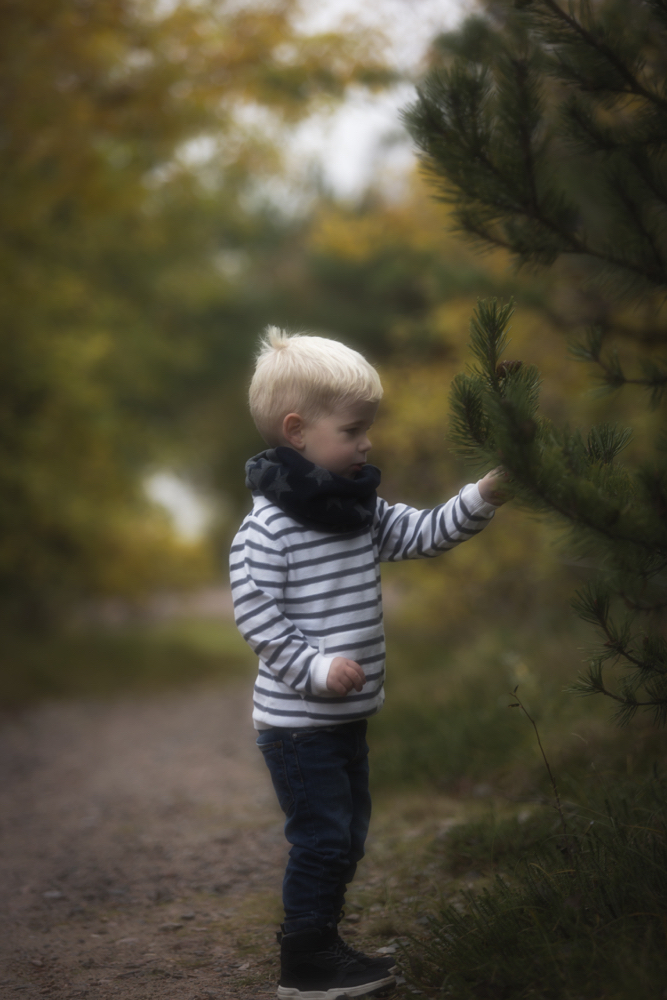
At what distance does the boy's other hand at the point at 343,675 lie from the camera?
7.02ft

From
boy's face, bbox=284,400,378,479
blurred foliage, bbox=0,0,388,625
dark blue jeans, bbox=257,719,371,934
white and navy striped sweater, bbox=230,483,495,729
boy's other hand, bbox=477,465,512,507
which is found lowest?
dark blue jeans, bbox=257,719,371,934

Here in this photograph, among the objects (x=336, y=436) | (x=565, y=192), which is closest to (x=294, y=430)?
(x=336, y=436)

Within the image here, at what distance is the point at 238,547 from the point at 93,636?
35.6 feet

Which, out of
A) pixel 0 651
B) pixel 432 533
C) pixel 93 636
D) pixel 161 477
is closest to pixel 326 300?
pixel 161 477

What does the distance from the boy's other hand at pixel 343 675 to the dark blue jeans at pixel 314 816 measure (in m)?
0.21

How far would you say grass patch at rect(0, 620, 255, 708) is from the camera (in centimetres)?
946

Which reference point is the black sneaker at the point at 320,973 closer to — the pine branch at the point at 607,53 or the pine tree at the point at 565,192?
the pine tree at the point at 565,192

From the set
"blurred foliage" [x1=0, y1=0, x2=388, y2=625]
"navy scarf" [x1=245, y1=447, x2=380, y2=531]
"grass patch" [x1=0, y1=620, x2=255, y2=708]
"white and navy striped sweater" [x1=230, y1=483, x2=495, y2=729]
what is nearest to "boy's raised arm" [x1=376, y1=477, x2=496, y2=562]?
"white and navy striped sweater" [x1=230, y1=483, x2=495, y2=729]

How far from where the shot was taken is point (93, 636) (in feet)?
41.3

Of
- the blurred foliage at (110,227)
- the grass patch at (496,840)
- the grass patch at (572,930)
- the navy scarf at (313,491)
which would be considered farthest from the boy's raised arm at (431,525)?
the blurred foliage at (110,227)

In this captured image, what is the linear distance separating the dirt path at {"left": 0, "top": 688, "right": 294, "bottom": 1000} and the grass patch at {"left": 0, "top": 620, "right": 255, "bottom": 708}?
8.12 feet

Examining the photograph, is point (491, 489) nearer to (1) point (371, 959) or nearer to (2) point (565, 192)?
(2) point (565, 192)

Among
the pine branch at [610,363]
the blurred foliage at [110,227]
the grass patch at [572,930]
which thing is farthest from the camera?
the blurred foliage at [110,227]

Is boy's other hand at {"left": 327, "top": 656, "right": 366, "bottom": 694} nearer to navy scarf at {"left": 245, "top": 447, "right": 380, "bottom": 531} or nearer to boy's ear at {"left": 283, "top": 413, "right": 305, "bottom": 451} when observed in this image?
navy scarf at {"left": 245, "top": 447, "right": 380, "bottom": 531}
